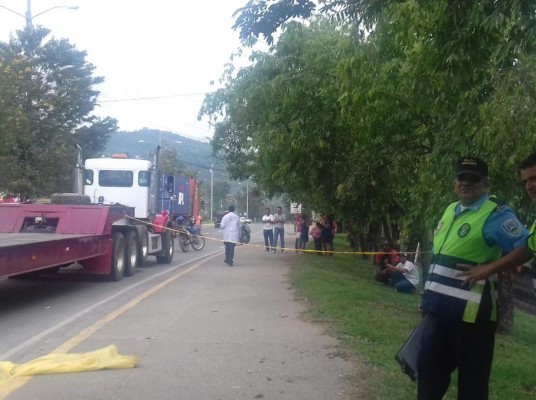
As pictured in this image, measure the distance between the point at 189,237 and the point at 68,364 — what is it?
1911cm

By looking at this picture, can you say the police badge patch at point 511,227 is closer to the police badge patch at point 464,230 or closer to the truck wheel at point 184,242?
the police badge patch at point 464,230

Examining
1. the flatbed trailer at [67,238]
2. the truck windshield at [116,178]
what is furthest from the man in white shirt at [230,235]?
the flatbed trailer at [67,238]

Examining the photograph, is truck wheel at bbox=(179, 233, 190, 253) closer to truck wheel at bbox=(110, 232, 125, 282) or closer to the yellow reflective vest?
truck wheel at bbox=(110, 232, 125, 282)

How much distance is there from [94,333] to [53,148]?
82.2ft

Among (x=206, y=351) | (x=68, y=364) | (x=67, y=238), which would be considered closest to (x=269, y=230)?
(x=67, y=238)

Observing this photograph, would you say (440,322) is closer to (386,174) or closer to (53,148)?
(386,174)

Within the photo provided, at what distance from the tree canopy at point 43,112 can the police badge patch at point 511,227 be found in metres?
19.9

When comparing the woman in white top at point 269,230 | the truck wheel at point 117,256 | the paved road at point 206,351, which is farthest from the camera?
the woman in white top at point 269,230

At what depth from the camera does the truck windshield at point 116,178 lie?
1927 centimetres

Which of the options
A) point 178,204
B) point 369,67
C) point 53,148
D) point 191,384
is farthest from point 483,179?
point 53,148

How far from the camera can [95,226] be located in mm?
13398

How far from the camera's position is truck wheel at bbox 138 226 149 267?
17094mm

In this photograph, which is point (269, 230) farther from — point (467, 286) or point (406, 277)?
point (467, 286)

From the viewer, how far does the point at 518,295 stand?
25.1 metres
